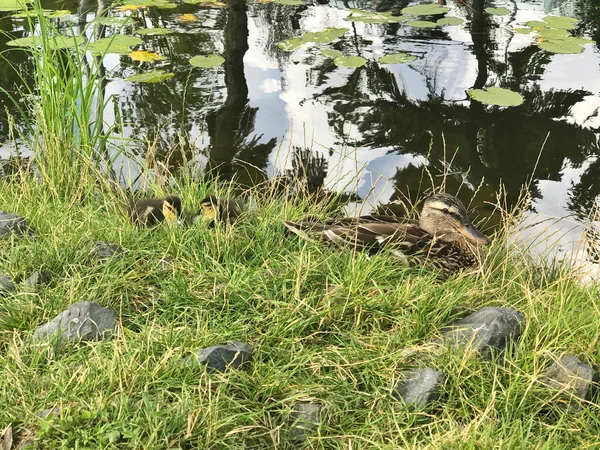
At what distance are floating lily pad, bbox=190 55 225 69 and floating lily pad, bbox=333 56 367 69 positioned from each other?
1065 millimetres

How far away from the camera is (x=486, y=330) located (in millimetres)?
2361

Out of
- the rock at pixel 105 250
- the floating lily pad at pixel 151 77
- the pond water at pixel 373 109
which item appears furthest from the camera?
the floating lily pad at pixel 151 77

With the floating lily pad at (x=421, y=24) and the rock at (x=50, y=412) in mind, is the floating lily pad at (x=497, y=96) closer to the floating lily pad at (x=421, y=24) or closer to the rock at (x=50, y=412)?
the floating lily pad at (x=421, y=24)

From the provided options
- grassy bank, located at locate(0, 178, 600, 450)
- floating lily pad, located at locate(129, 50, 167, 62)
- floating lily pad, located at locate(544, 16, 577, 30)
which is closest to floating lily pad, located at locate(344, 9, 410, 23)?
floating lily pad, located at locate(544, 16, 577, 30)

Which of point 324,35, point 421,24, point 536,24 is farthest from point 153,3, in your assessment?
point 536,24

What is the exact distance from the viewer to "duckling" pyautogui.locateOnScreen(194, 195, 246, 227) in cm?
314

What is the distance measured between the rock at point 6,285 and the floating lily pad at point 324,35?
15.7ft

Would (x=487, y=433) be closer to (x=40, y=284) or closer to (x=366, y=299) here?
(x=366, y=299)

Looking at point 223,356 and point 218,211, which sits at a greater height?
point 218,211

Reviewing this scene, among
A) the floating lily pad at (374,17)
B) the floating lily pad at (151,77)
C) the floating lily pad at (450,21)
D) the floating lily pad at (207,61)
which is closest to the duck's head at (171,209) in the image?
the floating lily pad at (151,77)

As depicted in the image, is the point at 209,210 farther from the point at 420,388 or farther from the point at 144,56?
the point at 144,56

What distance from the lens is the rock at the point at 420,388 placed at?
7.06 feet

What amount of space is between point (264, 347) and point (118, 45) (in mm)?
4729

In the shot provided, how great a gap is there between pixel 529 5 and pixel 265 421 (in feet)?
24.0
